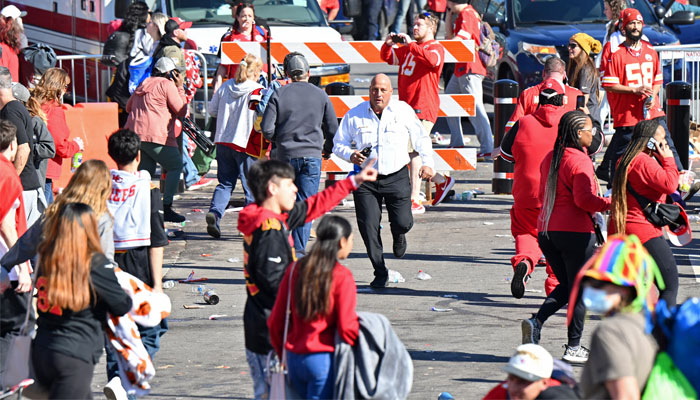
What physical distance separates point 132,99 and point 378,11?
13561 mm

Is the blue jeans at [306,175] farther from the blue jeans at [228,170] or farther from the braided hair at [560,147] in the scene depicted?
the braided hair at [560,147]

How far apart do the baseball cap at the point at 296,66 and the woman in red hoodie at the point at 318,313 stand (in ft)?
16.9

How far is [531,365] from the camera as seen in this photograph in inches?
201

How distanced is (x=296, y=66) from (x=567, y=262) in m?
3.56

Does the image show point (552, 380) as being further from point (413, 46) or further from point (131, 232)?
point (413, 46)

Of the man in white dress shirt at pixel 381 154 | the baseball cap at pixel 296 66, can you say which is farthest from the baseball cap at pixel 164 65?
the man in white dress shirt at pixel 381 154

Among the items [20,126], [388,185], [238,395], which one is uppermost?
[20,126]

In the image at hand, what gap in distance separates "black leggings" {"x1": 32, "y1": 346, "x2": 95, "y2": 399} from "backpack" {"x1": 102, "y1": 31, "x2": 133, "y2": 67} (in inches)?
385

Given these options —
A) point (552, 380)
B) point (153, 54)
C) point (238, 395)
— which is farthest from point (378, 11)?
point (552, 380)

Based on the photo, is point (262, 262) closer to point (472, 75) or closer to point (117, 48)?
point (117, 48)

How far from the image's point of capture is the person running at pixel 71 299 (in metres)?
5.70

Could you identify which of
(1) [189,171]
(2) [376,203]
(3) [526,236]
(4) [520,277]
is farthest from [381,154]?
(1) [189,171]

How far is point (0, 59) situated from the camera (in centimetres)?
1329

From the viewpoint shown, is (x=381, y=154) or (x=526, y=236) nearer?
(x=526, y=236)
